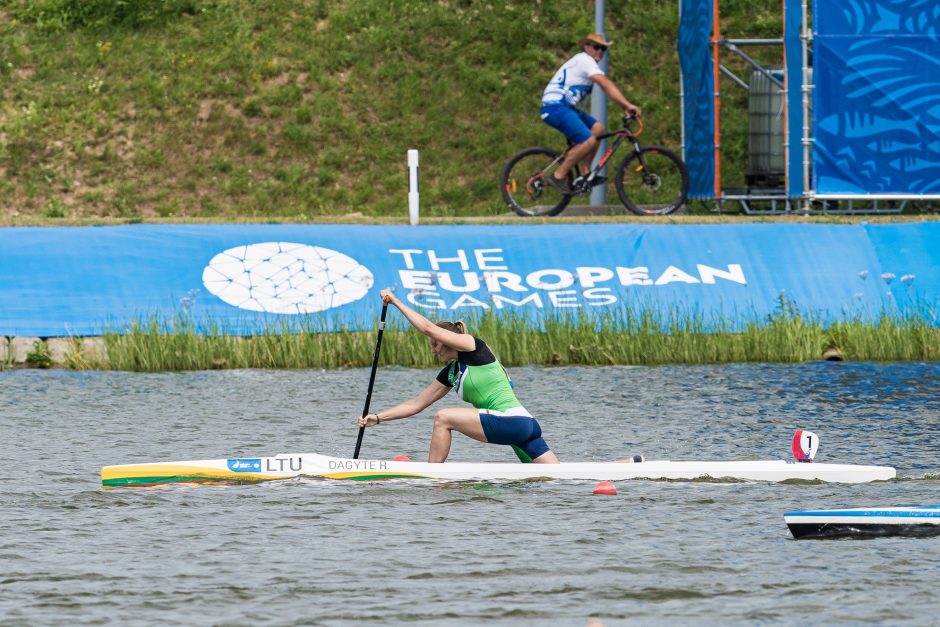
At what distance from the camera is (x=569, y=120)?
23484 millimetres

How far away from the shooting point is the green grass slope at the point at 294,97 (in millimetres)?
33500

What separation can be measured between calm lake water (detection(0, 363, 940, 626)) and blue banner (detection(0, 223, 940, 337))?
2140 millimetres

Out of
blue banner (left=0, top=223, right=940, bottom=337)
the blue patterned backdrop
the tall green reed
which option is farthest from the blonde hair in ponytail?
the blue patterned backdrop

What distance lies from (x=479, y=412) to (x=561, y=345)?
689cm

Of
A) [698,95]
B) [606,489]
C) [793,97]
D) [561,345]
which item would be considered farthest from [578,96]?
[606,489]

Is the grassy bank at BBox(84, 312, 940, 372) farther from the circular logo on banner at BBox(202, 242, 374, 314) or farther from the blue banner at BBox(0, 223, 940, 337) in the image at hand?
the circular logo on banner at BBox(202, 242, 374, 314)

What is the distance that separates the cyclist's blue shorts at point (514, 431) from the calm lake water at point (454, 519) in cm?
32

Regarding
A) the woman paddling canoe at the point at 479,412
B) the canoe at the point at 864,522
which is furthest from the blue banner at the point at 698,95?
the canoe at the point at 864,522

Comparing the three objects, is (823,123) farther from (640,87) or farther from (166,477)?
(166,477)

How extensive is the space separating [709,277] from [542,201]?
11.5 metres

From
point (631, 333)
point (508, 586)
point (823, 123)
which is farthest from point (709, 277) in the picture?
point (508, 586)

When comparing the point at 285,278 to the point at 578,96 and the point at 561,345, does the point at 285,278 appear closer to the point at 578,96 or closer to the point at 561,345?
the point at 561,345

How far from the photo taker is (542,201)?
3278 centimetres

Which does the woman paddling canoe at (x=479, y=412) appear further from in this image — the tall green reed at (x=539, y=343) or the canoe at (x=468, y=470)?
the tall green reed at (x=539, y=343)
